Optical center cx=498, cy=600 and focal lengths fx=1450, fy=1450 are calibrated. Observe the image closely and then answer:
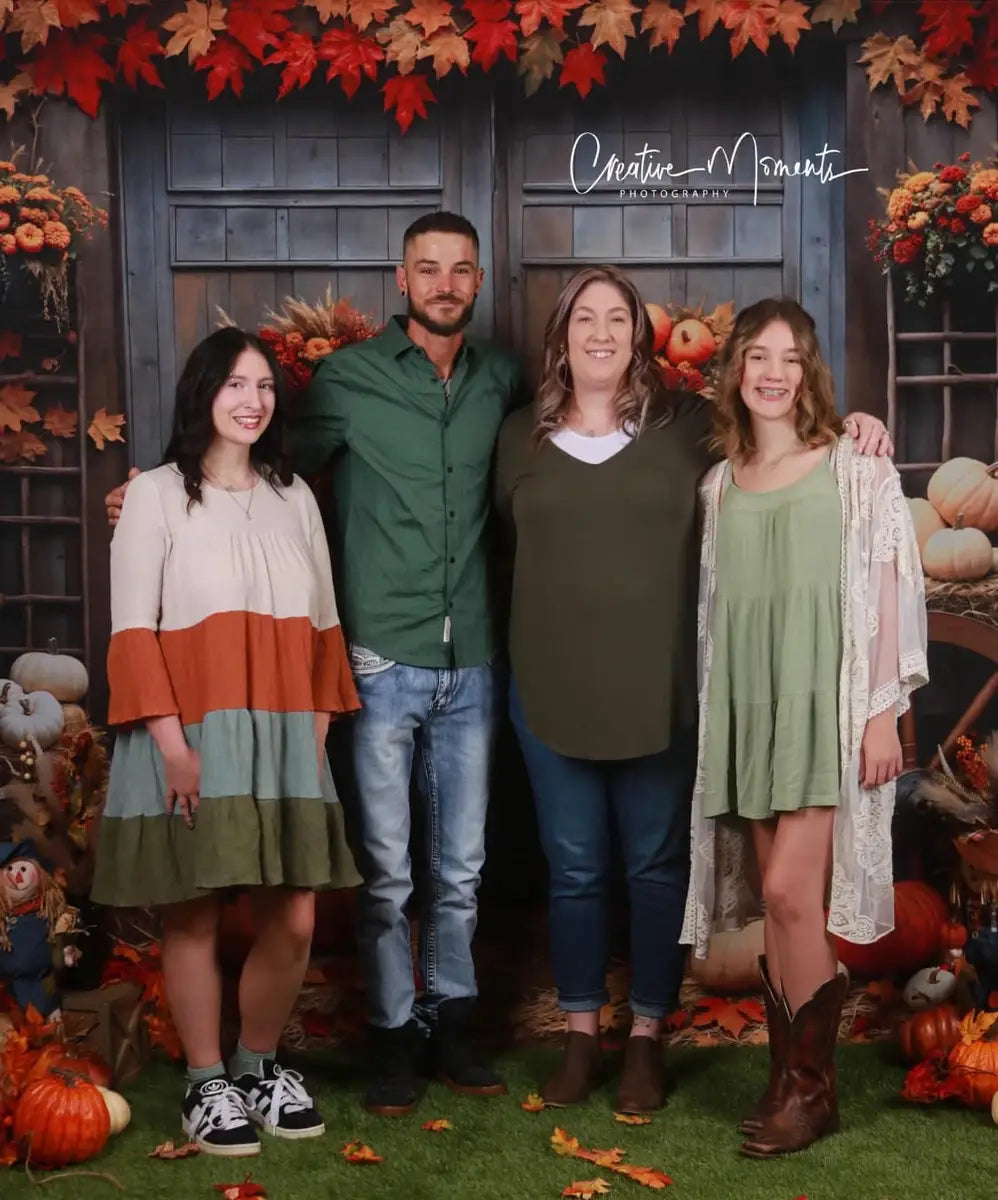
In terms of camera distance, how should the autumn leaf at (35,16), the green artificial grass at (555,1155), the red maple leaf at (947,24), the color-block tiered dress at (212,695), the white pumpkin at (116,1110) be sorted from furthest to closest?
1. the red maple leaf at (947,24)
2. the autumn leaf at (35,16)
3. the white pumpkin at (116,1110)
4. the color-block tiered dress at (212,695)
5. the green artificial grass at (555,1155)

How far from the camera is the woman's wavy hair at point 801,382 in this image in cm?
273

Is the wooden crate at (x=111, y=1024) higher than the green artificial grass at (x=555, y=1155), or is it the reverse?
the wooden crate at (x=111, y=1024)

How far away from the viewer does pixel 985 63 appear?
332 cm

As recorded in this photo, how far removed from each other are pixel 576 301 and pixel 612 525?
1.51ft

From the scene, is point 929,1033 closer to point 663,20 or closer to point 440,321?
point 440,321

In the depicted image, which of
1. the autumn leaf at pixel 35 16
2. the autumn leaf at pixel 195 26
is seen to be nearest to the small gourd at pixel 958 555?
the autumn leaf at pixel 195 26

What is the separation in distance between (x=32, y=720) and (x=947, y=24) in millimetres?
2595

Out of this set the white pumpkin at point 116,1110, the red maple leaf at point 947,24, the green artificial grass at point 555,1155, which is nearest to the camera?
the green artificial grass at point 555,1155

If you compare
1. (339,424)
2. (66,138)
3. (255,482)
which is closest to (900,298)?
(339,424)

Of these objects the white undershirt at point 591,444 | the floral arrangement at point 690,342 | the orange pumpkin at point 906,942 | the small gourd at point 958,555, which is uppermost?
the floral arrangement at point 690,342

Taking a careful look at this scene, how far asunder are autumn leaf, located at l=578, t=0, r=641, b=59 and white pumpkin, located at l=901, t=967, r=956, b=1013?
219 centimetres

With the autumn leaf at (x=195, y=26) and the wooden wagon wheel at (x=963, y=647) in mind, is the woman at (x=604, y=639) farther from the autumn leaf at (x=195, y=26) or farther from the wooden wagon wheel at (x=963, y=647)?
the autumn leaf at (x=195, y=26)

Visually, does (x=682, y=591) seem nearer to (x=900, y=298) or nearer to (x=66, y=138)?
(x=900, y=298)

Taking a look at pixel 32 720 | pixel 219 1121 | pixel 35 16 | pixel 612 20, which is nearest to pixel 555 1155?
pixel 219 1121
